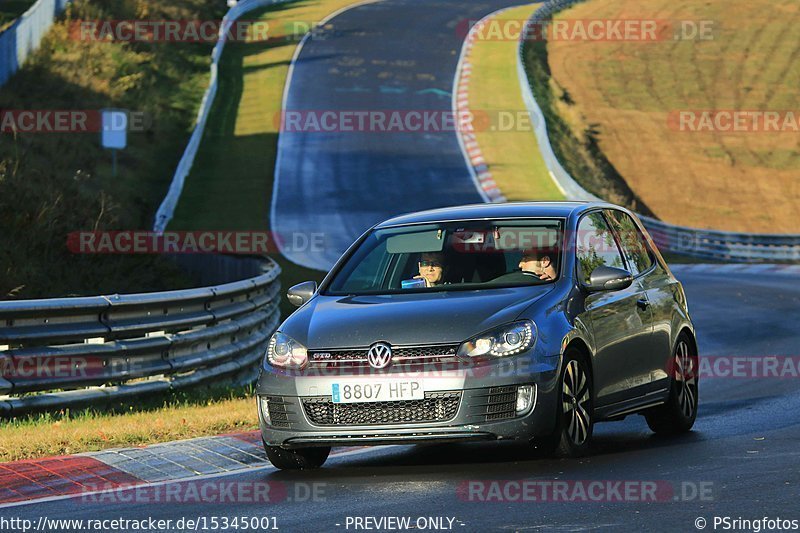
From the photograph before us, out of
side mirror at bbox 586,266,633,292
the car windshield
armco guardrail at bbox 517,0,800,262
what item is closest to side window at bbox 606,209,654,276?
the car windshield

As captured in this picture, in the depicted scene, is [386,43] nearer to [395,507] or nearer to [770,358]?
[770,358]

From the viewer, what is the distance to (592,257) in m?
10.3

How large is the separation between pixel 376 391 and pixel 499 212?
2.04m

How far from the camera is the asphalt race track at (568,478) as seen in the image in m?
7.37

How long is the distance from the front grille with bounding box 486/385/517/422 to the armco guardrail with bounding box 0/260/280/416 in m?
4.47

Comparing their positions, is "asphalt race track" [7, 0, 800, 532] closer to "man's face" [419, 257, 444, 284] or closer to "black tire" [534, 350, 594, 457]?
"black tire" [534, 350, 594, 457]

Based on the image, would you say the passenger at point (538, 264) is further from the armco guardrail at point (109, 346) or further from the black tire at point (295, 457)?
the armco guardrail at point (109, 346)

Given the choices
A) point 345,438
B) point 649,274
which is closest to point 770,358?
point 649,274

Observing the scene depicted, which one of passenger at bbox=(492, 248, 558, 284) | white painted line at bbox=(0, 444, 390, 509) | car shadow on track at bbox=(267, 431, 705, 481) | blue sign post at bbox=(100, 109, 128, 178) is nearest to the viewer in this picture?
white painted line at bbox=(0, 444, 390, 509)

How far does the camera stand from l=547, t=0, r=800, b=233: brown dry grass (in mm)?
44909

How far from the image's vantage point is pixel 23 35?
39.2m

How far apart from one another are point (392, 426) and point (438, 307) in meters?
0.80

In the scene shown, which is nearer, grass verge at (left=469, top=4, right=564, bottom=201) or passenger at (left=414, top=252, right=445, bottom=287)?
passenger at (left=414, top=252, right=445, bottom=287)

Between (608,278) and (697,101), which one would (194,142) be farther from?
(608,278)
